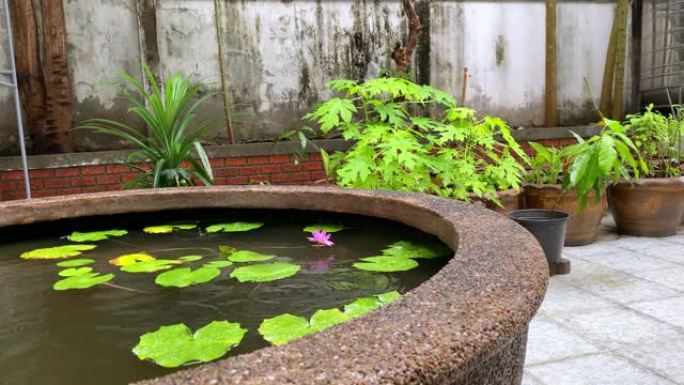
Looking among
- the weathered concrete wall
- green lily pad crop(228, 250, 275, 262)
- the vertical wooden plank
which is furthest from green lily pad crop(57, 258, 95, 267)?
the vertical wooden plank

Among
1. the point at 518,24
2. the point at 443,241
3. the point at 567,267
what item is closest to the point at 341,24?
the point at 518,24

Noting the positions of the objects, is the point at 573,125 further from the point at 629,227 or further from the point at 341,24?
the point at 341,24

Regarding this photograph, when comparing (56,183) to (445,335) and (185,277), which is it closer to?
(185,277)

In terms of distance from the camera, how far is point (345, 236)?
4.86 feet

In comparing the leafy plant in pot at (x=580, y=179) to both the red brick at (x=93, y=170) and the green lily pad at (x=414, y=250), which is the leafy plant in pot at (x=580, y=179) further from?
the red brick at (x=93, y=170)

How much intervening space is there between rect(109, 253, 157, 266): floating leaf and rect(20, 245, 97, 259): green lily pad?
0.14 metres

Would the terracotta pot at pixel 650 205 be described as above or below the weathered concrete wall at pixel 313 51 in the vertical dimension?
below

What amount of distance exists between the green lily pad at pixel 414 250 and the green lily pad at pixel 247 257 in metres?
0.29

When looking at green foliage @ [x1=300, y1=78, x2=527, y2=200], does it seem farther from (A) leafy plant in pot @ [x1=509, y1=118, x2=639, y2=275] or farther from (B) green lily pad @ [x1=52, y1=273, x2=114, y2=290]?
(B) green lily pad @ [x1=52, y1=273, x2=114, y2=290]

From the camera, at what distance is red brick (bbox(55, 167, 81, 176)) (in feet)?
12.0

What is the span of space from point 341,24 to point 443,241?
3537mm

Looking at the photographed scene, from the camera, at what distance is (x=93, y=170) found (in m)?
3.73

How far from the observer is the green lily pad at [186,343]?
0.79m

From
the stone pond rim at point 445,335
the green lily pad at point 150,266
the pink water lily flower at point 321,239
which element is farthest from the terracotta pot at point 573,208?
the green lily pad at point 150,266
